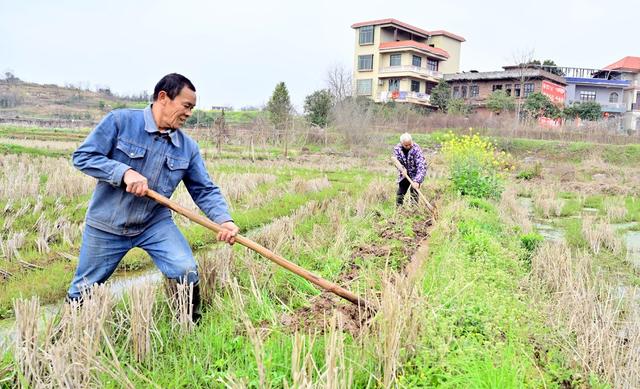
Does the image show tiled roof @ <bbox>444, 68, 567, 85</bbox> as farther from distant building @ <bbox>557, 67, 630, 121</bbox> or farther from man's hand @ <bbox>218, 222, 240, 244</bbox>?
man's hand @ <bbox>218, 222, 240, 244</bbox>

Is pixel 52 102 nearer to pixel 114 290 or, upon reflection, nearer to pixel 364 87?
pixel 364 87

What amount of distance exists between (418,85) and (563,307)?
41046mm

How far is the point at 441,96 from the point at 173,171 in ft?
125

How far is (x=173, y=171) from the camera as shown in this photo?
3.54 meters

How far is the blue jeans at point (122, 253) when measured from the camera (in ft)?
11.0

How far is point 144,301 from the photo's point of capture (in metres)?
3.11

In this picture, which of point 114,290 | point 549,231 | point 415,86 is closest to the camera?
point 114,290

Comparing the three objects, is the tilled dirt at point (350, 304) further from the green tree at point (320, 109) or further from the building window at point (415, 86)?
the building window at point (415, 86)

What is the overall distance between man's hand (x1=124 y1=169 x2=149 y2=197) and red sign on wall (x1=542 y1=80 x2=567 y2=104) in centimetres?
3736

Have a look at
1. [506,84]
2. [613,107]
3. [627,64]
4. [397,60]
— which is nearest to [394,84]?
[397,60]

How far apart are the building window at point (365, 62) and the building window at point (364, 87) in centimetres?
116

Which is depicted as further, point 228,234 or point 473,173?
point 473,173

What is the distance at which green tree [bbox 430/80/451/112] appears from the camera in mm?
39250

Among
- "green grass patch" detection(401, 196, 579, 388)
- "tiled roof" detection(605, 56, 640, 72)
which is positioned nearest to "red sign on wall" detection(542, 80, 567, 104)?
"tiled roof" detection(605, 56, 640, 72)
